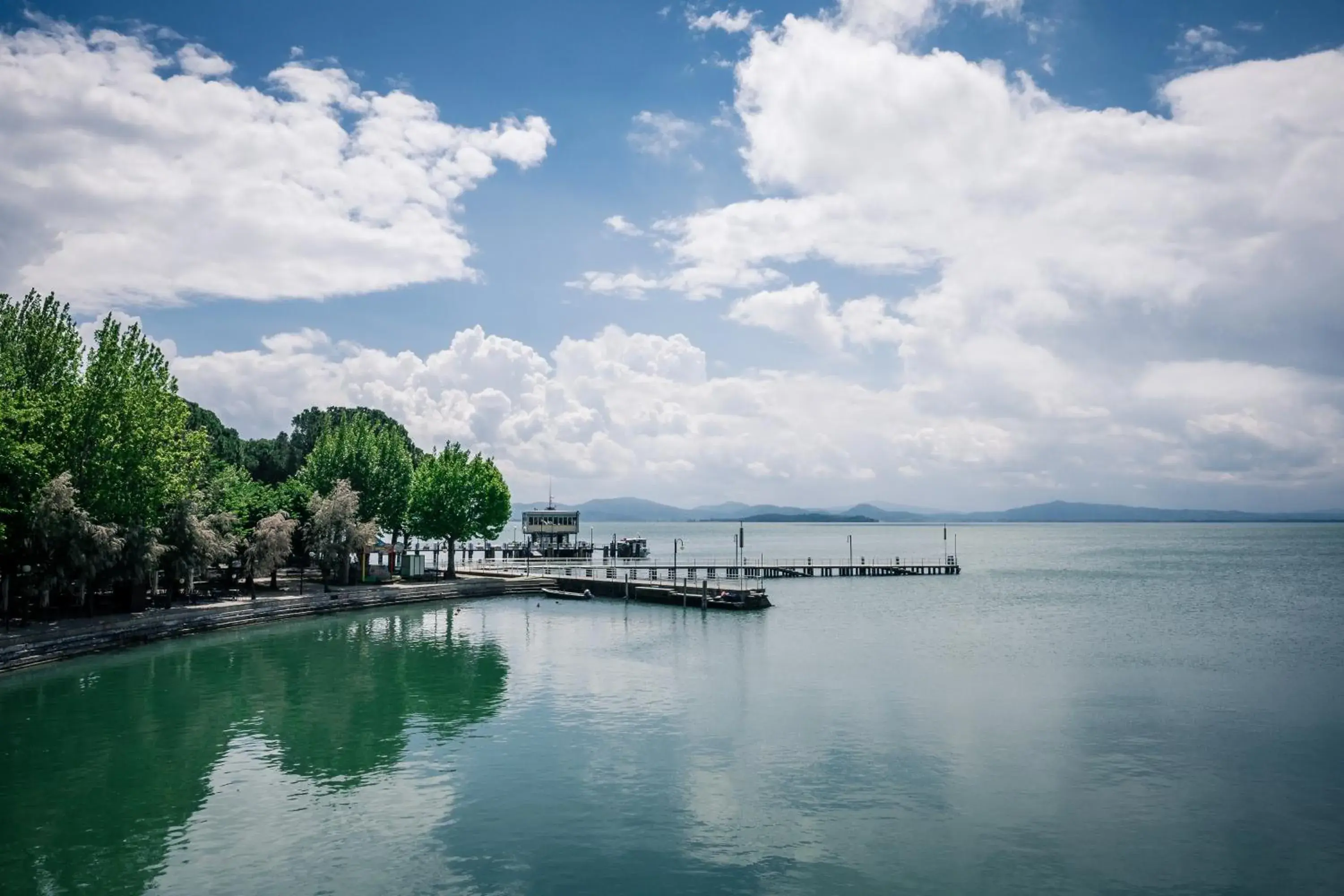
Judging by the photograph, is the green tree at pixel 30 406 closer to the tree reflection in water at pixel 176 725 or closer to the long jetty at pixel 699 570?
the tree reflection in water at pixel 176 725

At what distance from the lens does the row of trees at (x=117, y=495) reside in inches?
1679

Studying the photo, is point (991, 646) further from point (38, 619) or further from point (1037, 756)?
point (38, 619)

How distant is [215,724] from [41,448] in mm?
19063

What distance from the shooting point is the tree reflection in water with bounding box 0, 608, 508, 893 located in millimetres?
20922

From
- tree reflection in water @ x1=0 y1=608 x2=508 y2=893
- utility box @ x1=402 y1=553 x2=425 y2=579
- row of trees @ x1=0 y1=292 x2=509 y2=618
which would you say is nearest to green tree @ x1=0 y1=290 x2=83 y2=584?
row of trees @ x1=0 y1=292 x2=509 y2=618

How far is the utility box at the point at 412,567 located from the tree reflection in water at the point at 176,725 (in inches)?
1092

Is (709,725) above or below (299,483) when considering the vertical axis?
below

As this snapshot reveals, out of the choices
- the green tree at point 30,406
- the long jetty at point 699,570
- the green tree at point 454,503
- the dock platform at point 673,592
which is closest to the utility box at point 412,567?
the green tree at point 454,503

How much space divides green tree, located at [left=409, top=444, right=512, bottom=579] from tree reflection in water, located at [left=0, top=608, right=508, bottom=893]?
30862mm

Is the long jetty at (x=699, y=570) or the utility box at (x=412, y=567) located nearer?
the utility box at (x=412, y=567)

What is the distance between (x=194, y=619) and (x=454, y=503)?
34.2m

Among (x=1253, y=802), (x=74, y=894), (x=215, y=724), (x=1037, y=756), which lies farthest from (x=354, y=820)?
(x=1253, y=802)

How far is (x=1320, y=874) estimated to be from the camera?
20297 millimetres

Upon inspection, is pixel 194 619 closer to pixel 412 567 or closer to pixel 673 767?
pixel 412 567
